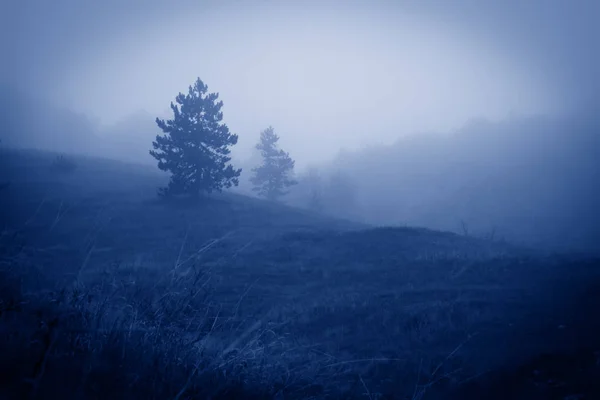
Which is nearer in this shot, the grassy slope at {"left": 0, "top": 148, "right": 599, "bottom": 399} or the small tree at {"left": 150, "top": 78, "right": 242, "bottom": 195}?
the grassy slope at {"left": 0, "top": 148, "right": 599, "bottom": 399}

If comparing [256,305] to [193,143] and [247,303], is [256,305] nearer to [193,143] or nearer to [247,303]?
[247,303]

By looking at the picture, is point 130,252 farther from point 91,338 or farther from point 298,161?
point 298,161

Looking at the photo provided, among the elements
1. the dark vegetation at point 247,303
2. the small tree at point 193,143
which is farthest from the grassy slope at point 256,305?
the small tree at point 193,143

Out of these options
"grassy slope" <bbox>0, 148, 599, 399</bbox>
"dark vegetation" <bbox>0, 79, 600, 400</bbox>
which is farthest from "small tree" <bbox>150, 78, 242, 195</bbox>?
"grassy slope" <bbox>0, 148, 599, 399</bbox>

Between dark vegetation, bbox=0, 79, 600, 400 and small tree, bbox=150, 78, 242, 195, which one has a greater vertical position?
small tree, bbox=150, 78, 242, 195

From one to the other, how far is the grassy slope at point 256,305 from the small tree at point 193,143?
2100mm

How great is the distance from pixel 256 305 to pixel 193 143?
21.9m

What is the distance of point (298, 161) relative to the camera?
434 ft

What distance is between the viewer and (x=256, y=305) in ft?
39.0

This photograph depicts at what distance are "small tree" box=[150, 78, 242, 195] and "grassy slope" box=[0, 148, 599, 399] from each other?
2.10 meters

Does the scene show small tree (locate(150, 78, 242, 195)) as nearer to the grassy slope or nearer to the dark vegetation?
the dark vegetation

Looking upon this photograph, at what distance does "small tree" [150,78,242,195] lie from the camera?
98.0ft

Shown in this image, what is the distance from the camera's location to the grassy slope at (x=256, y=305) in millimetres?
2240

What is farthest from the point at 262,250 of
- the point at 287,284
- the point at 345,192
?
the point at 345,192
